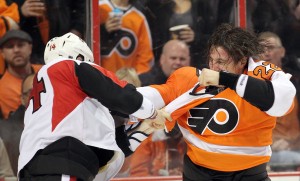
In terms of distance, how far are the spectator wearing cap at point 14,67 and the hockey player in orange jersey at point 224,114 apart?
167cm

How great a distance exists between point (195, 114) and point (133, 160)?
5.51 ft

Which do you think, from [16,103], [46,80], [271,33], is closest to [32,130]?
[46,80]

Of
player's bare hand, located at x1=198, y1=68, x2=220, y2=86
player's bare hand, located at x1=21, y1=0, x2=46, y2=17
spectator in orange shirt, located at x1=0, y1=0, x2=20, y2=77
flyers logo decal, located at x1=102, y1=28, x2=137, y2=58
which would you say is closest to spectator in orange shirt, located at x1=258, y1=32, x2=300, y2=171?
flyers logo decal, located at x1=102, y1=28, x2=137, y2=58

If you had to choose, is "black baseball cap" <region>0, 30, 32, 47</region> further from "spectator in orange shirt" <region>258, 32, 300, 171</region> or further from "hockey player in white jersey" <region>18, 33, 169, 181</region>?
"hockey player in white jersey" <region>18, 33, 169, 181</region>

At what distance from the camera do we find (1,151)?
12.4 feet

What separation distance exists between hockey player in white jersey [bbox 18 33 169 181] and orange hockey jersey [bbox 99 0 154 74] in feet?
6.03

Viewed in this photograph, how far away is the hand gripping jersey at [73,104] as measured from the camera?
1983 millimetres

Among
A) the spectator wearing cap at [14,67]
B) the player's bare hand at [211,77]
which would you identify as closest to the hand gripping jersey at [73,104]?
the player's bare hand at [211,77]

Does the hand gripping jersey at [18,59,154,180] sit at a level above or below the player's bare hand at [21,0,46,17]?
above

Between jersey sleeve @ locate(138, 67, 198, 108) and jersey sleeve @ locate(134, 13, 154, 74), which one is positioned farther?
jersey sleeve @ locate(134, 13, 154, 74)

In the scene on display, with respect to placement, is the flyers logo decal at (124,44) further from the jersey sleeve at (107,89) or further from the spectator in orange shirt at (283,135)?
the jersey sleeve at (107,89)

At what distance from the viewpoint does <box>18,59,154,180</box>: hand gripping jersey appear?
1.98 meters

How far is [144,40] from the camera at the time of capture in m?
3.95

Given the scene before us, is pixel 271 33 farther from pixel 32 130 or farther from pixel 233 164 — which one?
pixel 32 130
